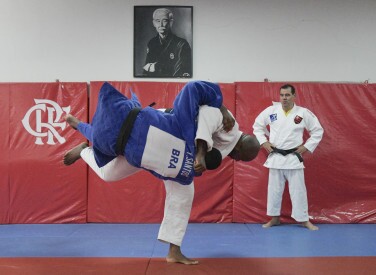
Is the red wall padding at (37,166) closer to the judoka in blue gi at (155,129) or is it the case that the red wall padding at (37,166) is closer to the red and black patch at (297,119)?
the judoka in blue gi at (155,129)

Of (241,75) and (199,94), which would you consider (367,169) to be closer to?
(241,75)

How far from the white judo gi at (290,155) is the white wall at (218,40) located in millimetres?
746

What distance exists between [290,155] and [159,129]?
2492mm

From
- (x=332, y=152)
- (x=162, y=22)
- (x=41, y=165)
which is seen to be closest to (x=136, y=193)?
(x=41, y=165)

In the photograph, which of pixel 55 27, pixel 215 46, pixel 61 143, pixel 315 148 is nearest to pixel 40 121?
pixel 61 143

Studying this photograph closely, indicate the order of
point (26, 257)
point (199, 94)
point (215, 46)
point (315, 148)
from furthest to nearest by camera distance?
point (215, 46)
point (315, 148)
point (26, 257)
point (199, 94)

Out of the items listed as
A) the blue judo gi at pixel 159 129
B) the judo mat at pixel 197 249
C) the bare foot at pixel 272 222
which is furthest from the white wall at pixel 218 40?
the blue judo gi at pixel 159 129

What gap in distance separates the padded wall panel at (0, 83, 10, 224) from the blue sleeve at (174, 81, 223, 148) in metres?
3.10

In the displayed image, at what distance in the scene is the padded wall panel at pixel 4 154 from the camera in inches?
188

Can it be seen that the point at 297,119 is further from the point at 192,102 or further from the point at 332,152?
the point at 192,102

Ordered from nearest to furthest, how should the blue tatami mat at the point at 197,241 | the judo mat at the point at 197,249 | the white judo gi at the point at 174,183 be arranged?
the white judo gi at the point at 174,183 < the judo mat at the point at 197,249 < the blue tatami mat at the point at 197,241

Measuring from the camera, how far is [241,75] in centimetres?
515

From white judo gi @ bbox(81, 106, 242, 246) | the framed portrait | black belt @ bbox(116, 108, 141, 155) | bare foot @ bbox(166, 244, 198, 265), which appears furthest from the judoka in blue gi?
the framed portrait

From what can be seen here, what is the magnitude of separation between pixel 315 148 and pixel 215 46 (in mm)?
1844
